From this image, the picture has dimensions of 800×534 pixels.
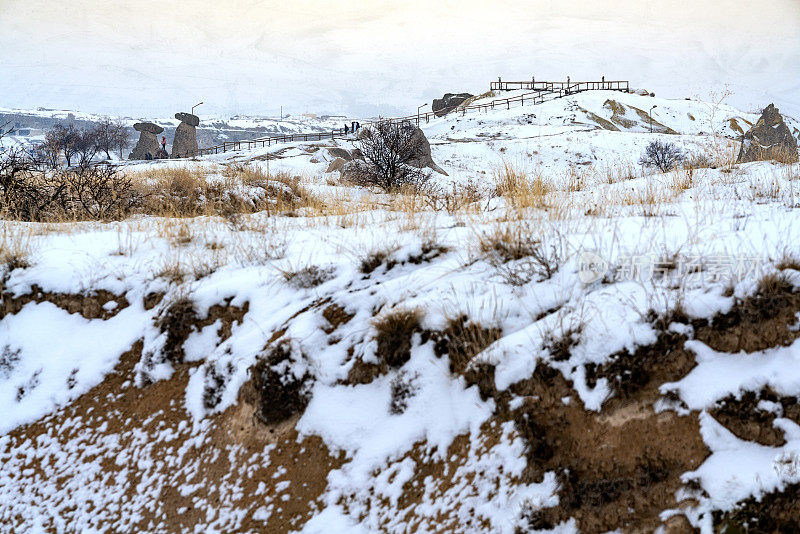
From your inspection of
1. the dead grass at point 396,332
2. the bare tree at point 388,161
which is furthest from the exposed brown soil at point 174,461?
the bare tree at point 388,161

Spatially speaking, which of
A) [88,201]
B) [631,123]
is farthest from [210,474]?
[631,123]

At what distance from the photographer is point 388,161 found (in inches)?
530

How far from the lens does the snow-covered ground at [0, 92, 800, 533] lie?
94.3 inches

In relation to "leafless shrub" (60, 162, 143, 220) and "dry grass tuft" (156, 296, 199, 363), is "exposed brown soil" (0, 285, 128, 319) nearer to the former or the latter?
"dry grass tuft" (156, 296, 199, 363)

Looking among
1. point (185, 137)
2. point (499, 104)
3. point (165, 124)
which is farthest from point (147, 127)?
point (165, 124)

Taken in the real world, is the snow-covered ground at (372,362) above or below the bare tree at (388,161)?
below

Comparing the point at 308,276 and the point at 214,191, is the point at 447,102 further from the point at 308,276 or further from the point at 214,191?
the point at 308,276

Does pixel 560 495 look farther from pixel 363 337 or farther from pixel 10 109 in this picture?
pixel 10 109

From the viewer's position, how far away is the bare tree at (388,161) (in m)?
13.3

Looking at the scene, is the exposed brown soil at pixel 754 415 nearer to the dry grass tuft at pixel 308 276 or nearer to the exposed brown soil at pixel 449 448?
the exposed brown soil at pixel 449 448

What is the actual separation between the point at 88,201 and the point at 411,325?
8356 mm

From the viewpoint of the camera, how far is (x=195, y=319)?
3.87 meters

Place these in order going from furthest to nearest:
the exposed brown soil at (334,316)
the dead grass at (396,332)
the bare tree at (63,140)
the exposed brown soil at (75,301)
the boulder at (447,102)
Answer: the boulder at (447,102), the bare tree at (63,140), the exposed brown soil at (75,301), the exposed brown soil at (334,316), the dead grass at (396,332)

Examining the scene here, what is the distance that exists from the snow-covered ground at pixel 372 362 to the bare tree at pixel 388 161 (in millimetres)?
8432
